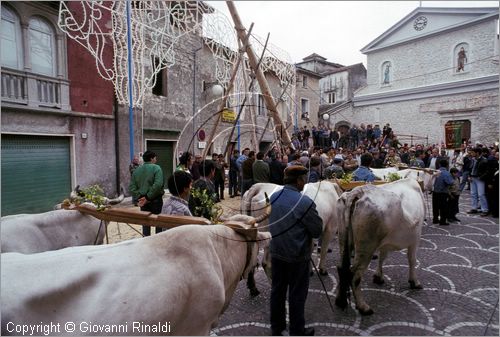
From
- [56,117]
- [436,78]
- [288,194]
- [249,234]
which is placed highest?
[436,78]

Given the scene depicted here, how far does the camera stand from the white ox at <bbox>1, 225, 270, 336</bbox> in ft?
6.40

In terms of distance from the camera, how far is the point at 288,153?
318 inches

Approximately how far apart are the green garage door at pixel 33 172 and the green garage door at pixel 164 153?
160 inches

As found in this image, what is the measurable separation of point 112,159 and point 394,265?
10.8 metres

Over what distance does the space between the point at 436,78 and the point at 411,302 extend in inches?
930

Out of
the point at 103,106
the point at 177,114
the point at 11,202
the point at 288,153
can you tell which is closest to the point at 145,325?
the point at 288,153

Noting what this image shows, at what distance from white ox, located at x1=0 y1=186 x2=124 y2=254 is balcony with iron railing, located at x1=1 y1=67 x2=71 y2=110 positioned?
7.66 metres

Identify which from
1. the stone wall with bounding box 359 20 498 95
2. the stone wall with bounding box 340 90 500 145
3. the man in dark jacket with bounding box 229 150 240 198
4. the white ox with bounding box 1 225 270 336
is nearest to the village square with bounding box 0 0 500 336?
the white ox with bounding box 1 225 270 336

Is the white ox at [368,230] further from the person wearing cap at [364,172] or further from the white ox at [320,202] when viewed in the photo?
the person wearing cap at [364,172]

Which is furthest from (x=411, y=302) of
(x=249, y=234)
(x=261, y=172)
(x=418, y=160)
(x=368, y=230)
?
(x=418, y=160)

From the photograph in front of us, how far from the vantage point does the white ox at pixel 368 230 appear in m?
4.28

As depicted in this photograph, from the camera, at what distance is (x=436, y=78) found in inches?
923

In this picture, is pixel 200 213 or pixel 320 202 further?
pixel 320 202

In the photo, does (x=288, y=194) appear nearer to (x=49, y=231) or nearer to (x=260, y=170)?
(x=49, y=231)
